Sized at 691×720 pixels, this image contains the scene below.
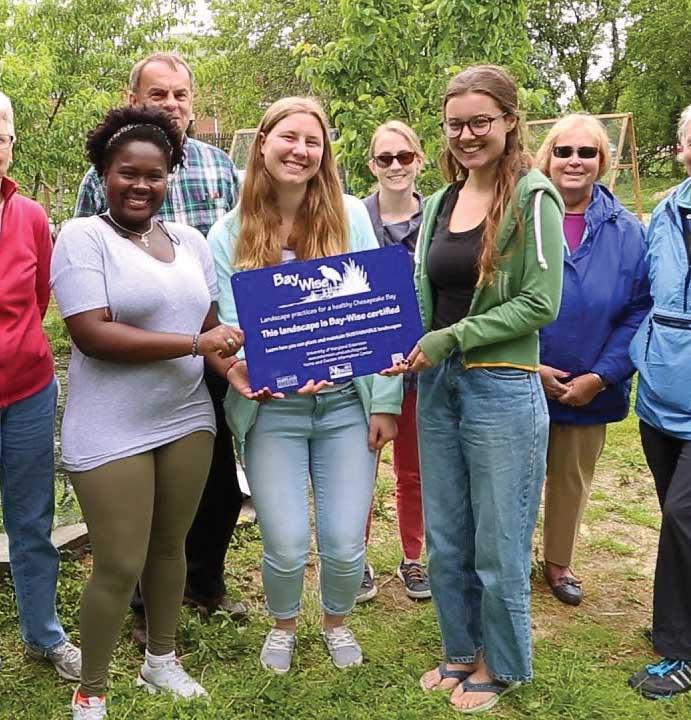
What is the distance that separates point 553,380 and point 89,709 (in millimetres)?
Answer: 2307

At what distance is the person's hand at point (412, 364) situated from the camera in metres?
3.02

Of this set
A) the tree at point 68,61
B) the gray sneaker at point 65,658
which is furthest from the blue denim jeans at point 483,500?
the tree at point 68,61

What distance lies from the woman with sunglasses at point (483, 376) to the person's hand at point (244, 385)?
0.52 m

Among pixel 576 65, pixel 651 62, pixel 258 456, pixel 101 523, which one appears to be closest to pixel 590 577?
pixel 258 456

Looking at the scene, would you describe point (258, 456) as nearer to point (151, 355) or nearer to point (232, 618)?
point (151, 355)

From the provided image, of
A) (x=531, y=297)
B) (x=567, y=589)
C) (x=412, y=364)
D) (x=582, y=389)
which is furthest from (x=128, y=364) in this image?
(x=567, y=589)

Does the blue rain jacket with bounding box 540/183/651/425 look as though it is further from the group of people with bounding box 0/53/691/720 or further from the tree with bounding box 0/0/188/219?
the tree with bounding box 0/0/188/219

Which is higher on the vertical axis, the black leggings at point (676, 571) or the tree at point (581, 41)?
the tree at point (581, 41)

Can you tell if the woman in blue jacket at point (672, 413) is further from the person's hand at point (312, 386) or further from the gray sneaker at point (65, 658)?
the gray sneaker at point (65, 658)

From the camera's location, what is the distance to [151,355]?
279 centimetres

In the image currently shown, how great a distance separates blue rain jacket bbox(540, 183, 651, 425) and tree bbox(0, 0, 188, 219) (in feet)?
26.2

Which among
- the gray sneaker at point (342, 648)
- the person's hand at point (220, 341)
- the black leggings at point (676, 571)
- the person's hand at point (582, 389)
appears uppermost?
the person's hand at point (220, 341)

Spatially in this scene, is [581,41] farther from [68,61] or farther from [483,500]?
[483,500]

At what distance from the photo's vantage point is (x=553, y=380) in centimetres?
382
